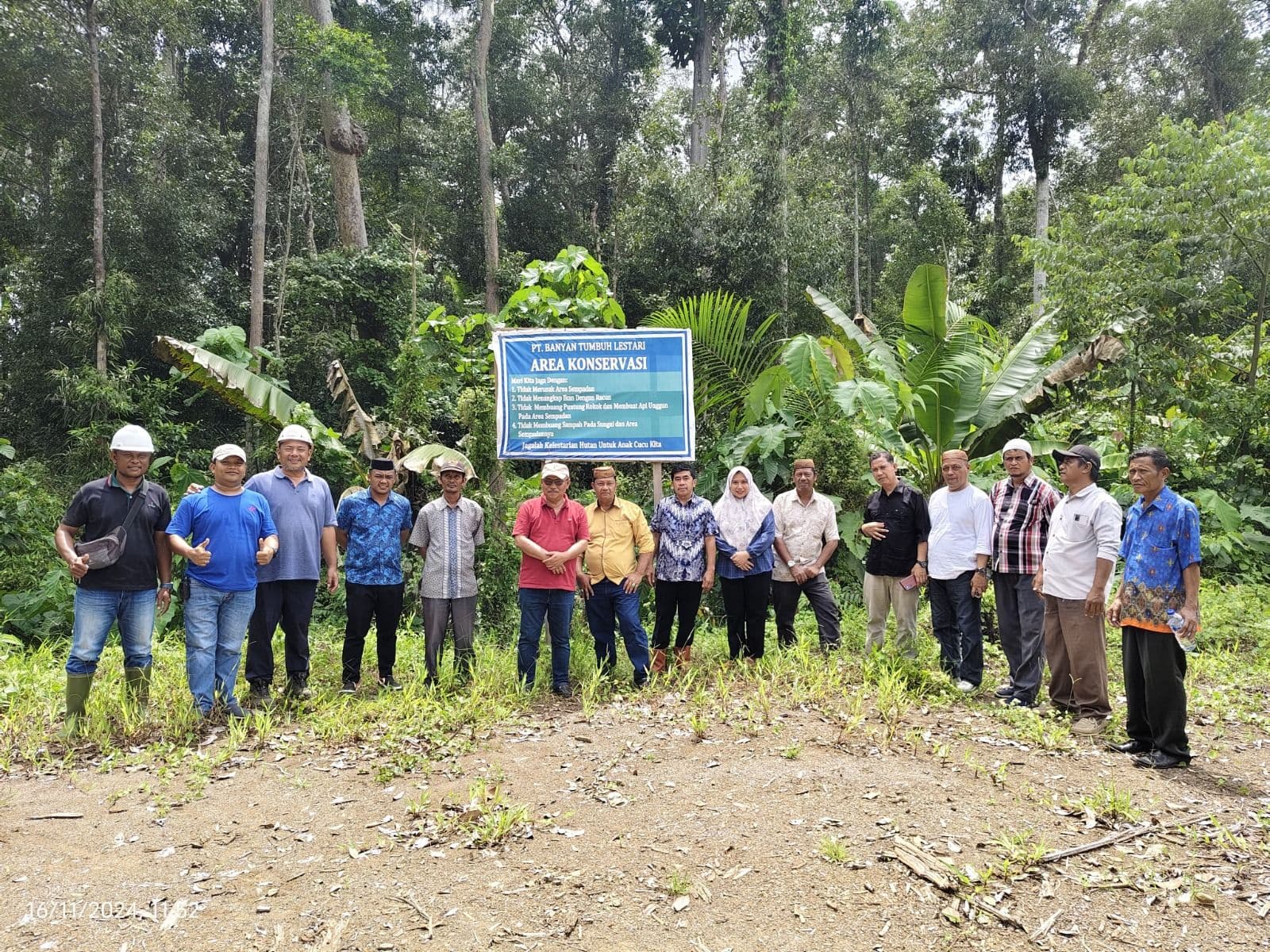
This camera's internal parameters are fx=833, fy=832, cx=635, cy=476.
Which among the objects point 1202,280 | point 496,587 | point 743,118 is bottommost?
point 496,587

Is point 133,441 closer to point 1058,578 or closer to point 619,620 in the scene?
point 619,620

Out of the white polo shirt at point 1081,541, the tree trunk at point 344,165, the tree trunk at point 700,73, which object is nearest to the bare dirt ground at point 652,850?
the white polo shirt at point 1081,541

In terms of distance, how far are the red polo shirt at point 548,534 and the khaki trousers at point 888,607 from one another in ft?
7.12

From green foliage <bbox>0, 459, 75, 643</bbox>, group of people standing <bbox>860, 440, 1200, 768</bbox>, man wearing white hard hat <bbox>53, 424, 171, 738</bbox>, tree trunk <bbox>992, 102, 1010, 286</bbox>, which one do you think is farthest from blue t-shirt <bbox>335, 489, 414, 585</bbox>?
tree trunk <bbox>992, 102, 1010, 286</bbox>

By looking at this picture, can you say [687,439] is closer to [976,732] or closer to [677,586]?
[677,586]

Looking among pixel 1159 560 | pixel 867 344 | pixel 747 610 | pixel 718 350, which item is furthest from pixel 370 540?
pixel 867 344

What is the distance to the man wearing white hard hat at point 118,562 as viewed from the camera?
4520mm

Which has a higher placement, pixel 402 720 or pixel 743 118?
pixel 743 118

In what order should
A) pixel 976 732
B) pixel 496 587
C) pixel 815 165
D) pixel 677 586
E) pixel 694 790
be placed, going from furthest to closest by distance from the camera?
pixel 815 165 → pixel 496 587 → pixel 677 586 → pixel 976 732 → pixel 694 790

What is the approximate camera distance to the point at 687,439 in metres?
6.30

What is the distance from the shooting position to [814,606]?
6.21 meters

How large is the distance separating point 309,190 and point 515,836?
1972 cm

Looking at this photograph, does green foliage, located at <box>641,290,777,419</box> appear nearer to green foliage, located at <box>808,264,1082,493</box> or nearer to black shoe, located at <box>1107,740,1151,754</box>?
green foliage, located at <box>808,264,1082,493</box>

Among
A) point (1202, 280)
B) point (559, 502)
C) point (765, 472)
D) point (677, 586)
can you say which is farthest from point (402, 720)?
point (1202, 280)
